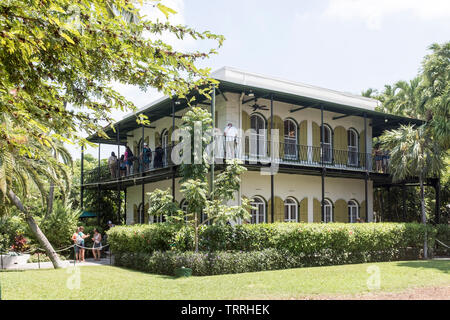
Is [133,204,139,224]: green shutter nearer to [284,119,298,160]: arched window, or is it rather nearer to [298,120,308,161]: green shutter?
[284,119,298,160]: arched window

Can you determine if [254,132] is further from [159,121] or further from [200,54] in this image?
[200,54]

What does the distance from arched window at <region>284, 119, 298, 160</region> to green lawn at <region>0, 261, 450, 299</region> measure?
770cm

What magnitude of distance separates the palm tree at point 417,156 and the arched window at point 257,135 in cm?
573

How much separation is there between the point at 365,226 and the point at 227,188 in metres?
5.61

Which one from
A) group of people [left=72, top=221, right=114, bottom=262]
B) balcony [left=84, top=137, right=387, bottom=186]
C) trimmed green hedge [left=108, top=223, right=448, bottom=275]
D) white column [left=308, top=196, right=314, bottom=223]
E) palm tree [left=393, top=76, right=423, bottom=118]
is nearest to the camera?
trimmed green hedge [left=108, top=223, right=448, bottom=275]

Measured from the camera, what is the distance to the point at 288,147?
20.0 meters

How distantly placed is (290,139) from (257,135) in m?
2.09

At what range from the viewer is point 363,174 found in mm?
20078

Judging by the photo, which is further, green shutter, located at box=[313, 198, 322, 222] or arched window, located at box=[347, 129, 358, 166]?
arched window, located at box=[347, 129, 358, 166]

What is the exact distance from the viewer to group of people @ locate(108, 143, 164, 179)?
19688mm

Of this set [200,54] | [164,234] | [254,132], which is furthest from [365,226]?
[200,54]

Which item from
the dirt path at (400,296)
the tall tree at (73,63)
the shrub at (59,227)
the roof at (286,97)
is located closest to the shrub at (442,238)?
the roof at (286,97)

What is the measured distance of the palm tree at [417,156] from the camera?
1834 centimetres

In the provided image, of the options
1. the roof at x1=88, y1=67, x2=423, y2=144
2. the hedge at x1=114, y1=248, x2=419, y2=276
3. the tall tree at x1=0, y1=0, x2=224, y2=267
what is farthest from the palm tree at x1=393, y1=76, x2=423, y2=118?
the tall tree at x1=0, y1=0, x2=224, y2=267
